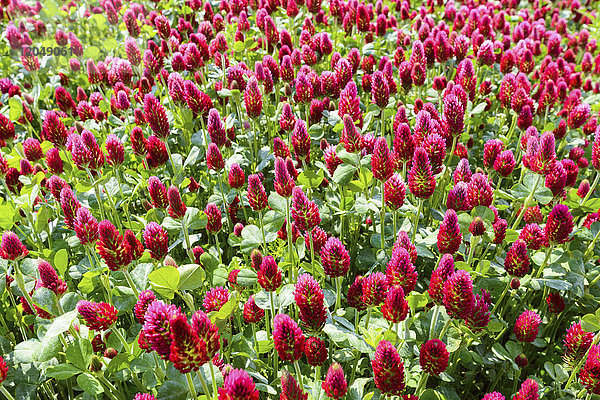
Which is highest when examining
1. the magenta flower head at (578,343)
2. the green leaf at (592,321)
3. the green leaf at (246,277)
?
the green leaf at (246,277)

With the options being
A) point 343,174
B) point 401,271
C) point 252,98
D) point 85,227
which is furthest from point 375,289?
point 252,98

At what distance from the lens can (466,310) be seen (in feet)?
5.45

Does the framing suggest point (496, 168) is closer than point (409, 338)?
No

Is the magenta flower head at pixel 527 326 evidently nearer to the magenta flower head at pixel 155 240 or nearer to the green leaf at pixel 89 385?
the magenta flower head at pixel 155 240

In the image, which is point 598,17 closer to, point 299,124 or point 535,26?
point 535,26

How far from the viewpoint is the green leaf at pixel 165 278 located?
1.42m

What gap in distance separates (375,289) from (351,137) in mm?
846

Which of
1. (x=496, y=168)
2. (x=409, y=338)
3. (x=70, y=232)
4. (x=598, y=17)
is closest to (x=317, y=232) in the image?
(x=409, y=338)

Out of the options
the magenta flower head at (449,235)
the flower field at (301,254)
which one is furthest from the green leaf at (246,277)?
the magenta flower head at (449,235)

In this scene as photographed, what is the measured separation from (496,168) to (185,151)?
2.23 m

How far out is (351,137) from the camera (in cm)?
230

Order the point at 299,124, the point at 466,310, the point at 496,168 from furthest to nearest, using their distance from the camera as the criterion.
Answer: the point at 496,168 → the point at 299,124 → the point at 466,310

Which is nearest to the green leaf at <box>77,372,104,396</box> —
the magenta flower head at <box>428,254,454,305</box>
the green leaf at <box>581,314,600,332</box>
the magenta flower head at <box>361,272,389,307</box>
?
the magenta flower head at <box>361,272,389,307</box>

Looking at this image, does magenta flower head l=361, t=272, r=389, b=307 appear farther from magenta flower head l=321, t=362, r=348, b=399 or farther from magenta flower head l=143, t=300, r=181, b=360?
magenta flower head l=143, t=300, r=181, b=360
